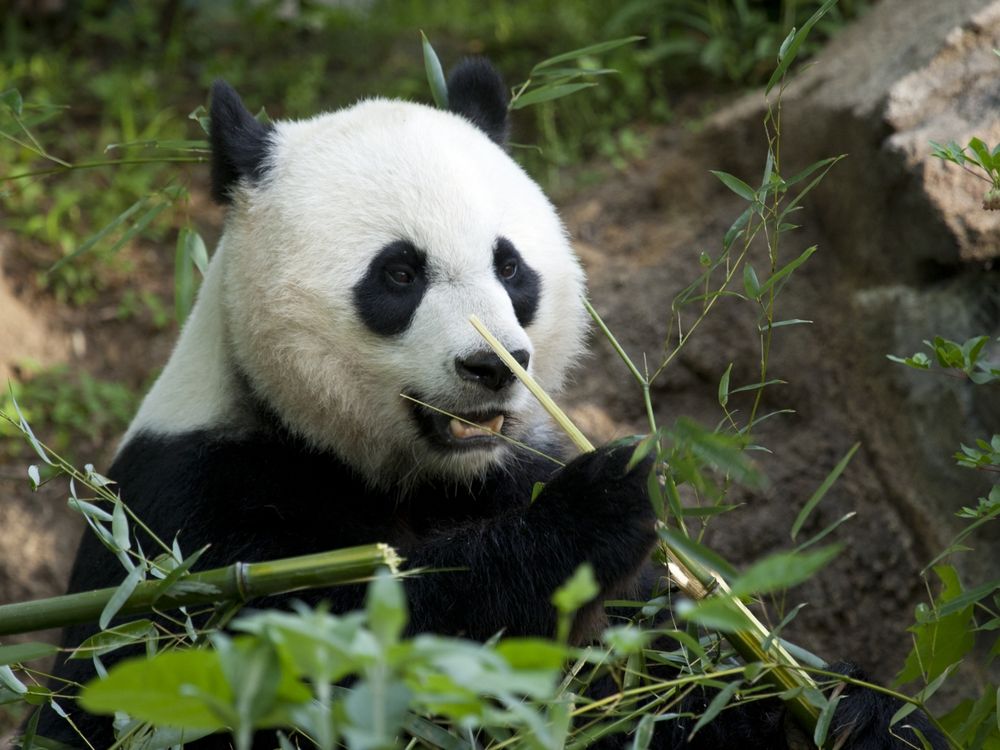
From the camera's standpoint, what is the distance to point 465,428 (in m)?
2.98

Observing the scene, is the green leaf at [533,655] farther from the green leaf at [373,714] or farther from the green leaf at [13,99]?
the green leaf at [13,99]

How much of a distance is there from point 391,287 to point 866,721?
165cm

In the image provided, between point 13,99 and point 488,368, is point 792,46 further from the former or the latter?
point 13,99

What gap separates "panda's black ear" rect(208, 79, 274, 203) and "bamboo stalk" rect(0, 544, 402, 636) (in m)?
1.46

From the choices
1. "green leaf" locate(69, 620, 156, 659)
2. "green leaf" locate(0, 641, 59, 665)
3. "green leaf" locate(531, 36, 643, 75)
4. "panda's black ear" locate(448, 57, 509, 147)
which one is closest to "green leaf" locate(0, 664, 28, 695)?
"green leaf" locate(69, 620, 156, 659)

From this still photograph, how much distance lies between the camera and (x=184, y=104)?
718cm

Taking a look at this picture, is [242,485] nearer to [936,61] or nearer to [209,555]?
[209,555]

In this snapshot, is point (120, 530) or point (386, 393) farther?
point (386, 393)

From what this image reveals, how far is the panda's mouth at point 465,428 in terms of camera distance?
296 centimetres

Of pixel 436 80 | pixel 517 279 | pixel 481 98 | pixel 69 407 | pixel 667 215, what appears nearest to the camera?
pixel 517 279

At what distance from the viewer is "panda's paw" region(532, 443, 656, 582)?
103 inches

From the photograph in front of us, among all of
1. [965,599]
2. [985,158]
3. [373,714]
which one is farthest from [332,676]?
[985,158]

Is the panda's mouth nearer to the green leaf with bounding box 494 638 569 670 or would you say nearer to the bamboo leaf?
the bamboo leaf

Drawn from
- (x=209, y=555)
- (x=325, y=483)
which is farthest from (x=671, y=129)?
(x=209, y=555)
